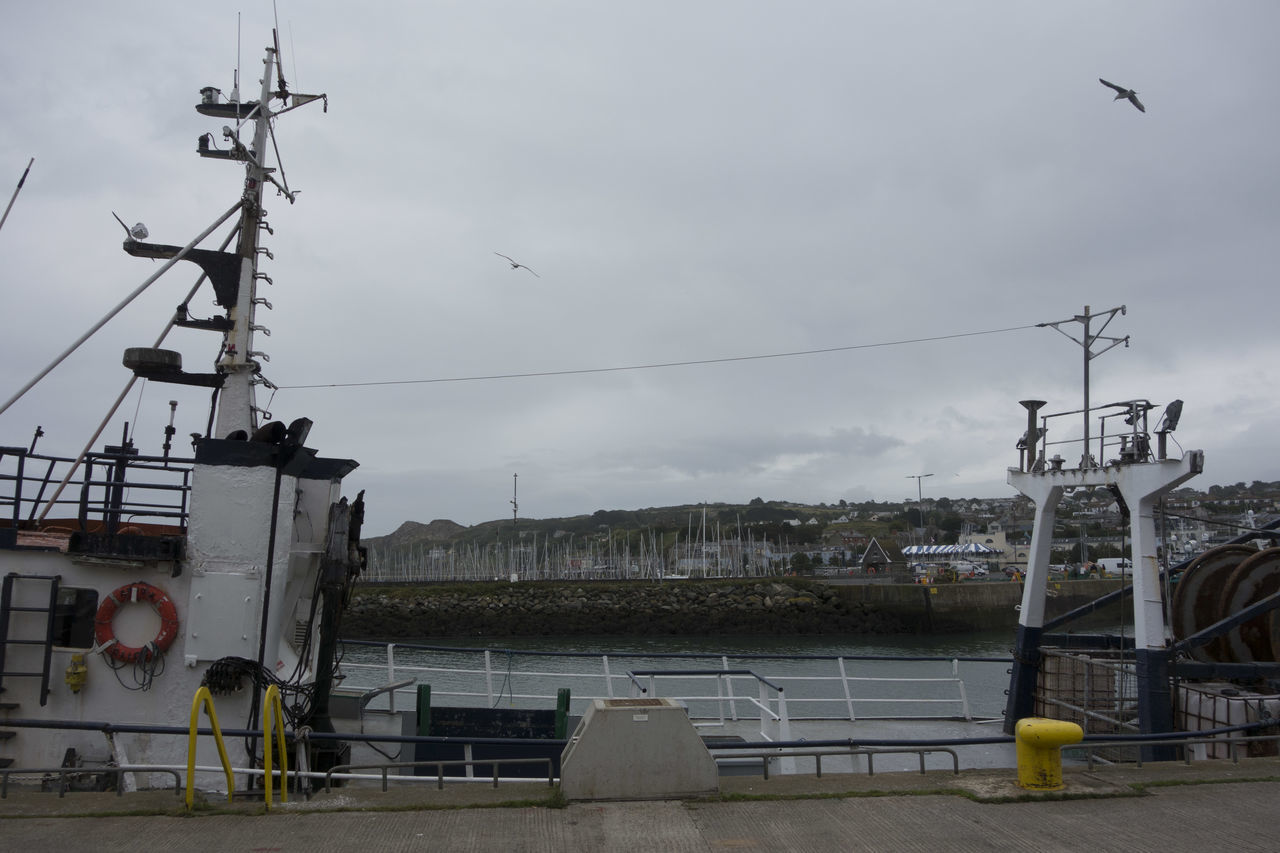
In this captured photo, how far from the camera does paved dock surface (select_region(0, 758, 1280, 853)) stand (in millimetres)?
5730

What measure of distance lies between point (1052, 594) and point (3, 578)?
2284 inches

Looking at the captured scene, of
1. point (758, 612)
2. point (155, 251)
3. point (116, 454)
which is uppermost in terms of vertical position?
point (155, 251)

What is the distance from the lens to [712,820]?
244 inches

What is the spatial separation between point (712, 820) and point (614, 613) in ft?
169

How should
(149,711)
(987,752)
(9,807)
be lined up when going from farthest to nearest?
1. (987,752)
2. (149,711)
3. (9,807)

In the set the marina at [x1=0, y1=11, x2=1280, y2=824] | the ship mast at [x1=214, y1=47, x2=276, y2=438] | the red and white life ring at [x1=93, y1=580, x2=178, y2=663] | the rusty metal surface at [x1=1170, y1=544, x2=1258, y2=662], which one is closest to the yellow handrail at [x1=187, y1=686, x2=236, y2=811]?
the marina at [x1=0, y1=11, x2=1280, y2=824]

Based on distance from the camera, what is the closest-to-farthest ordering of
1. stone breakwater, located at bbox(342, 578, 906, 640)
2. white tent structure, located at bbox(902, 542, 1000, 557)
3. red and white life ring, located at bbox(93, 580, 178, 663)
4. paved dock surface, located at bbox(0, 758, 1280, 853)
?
paved dock surface, located at bbox(0, 758, 1280, 853) < red and white life ring, located at bbox(93, 580, 178, 663) < stone breakwater, located at bbox(342, 578, 906, 640) < white tent structure, located at bbox(902, 542, 1000, 557)

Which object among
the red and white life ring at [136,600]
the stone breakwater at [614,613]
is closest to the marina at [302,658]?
the red and white life ring at [136,600]

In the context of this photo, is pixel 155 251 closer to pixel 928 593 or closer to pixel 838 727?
pixel 838 727

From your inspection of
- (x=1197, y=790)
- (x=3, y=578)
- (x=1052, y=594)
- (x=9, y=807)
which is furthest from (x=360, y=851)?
(x=1052, y=594)

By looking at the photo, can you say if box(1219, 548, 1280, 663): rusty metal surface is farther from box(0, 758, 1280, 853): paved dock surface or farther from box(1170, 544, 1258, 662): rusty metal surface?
box(0, 758, 1280, 853): paved dock surface

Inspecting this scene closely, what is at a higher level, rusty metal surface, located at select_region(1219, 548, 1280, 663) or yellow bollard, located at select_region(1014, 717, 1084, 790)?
rusty metal surface, located at select_region(1219, 548, 1280, 663)

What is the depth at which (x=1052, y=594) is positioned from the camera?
5522cm

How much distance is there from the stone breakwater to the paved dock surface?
47881 mm
